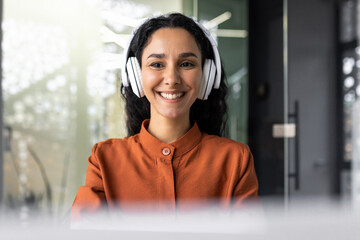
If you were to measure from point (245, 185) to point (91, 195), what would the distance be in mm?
313

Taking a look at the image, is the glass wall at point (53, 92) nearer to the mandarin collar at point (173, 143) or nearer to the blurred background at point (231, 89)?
the blurred background at point (231, 89)

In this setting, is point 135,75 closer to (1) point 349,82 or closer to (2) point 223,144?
(2) point 223,144

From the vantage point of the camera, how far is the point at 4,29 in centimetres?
236

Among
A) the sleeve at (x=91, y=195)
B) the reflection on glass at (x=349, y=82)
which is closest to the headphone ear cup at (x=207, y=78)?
the sleeve at (x=91, y=195)

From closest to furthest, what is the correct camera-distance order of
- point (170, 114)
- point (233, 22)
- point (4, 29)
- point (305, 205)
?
point (305, 205), point (170, 114), point (4, 29), point (233, 22)

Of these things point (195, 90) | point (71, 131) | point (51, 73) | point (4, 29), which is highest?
point (4, 29)

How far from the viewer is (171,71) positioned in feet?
2.24

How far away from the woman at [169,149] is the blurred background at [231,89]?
4.51 feet

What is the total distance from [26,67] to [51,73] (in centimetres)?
17

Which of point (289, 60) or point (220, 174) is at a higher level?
point (289, 60)

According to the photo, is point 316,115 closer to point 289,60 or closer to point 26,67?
point 289,60

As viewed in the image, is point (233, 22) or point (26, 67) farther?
point (233, 22)

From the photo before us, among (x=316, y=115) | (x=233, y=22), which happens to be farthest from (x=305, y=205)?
(x=316, y=115)

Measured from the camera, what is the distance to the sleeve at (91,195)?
63 cm
